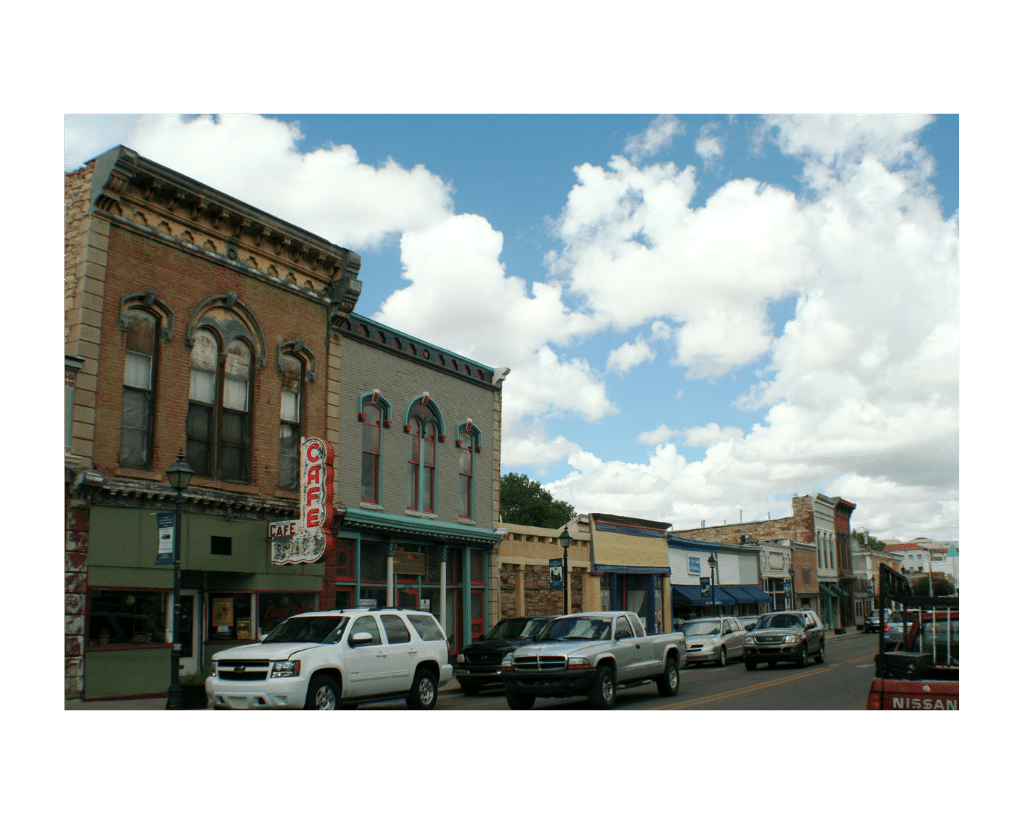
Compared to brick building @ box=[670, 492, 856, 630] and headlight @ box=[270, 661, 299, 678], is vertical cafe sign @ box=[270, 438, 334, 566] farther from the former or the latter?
brick building @ box=[670, 492, 856, 630]

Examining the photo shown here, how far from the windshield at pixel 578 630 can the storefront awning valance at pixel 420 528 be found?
694cm

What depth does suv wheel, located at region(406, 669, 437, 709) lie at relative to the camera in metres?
16.2

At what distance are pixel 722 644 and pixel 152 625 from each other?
748 inches

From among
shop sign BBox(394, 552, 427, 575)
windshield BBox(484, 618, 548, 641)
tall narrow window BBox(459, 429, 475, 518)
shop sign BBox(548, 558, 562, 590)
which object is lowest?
windshield BBox(484, 618, 548, 641)

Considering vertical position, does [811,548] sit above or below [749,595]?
above

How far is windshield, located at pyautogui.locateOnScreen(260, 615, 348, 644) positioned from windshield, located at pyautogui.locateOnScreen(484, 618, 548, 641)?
696cm

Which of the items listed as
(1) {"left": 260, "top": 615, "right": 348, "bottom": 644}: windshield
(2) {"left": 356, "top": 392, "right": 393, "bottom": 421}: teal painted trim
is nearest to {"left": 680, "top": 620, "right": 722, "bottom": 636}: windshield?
(2) {"left": 356, "top": 392, "right": 393, "bottom": 421}: teal painted trim

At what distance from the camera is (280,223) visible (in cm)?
2169

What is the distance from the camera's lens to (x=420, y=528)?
25.1 metres

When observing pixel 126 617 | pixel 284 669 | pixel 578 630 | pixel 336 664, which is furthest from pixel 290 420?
pixel 284 669

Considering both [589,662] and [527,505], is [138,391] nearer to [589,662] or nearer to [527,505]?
[589,662]

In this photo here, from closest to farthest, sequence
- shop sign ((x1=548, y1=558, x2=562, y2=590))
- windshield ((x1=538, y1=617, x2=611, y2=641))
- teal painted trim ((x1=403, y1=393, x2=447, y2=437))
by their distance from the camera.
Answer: windshield ((x1=538, y1=617, x2=611, y2=641)) → teal painted trim ((x1=403, y1=393, x2=447, y2=437)) → shop sign ((x1=548, y1=558, x2=562, y2=590))

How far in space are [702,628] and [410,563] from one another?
12.0 meters

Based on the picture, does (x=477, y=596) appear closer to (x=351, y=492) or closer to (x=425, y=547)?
(x=425, y=547)
